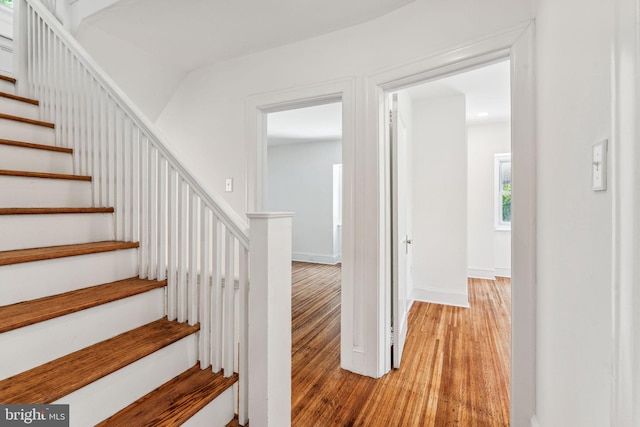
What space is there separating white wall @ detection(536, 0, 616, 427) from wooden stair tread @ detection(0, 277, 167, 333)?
1.73 metres

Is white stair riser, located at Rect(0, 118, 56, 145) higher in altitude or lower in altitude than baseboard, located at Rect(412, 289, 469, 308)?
higher

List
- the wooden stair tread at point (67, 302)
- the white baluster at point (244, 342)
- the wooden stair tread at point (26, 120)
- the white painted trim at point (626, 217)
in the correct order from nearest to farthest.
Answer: the white painted trim at point (626, 217) < the wooden stair tread at point (67, 302) < the white baluster at point (244, 342) < the wooden stair tread at point (26, 120)

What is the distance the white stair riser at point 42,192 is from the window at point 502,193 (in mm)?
5259

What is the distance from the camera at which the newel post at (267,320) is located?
1.23m

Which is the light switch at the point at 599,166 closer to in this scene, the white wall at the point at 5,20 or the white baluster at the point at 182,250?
the white baluster at the point at 182,250

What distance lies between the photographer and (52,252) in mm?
1316

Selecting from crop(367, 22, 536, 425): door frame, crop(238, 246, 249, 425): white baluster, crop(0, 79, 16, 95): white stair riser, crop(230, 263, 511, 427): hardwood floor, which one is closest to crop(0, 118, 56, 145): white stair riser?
crop(0, 79, 16, 95): white stair riser

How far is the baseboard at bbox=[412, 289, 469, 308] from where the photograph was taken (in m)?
3.49

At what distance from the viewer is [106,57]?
7.77 ft

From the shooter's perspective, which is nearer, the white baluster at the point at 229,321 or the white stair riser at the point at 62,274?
the white stair riser at the point at 62,274

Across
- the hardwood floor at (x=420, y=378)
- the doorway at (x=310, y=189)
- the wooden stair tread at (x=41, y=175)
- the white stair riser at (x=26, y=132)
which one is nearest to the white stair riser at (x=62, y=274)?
the wooden stair tread at (x=41, y=175)

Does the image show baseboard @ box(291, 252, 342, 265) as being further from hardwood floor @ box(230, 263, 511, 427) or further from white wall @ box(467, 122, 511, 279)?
hardwood floor @ box(230, 263, 511, 427)

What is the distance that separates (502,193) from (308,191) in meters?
3.57

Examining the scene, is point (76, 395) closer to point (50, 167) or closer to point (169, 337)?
point (169, 337)
